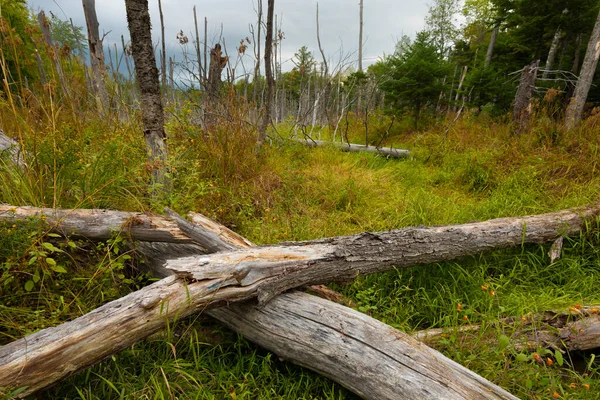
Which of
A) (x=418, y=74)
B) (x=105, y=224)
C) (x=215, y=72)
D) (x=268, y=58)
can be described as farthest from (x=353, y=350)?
(x=418, y=74)

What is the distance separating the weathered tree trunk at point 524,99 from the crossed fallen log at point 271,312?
4030 mm

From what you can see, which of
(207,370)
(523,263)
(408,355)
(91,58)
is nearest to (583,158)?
(523,263)

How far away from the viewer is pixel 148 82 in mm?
2316

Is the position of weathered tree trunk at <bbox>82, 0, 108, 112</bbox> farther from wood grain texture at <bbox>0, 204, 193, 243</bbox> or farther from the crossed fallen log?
the crossed fallen log

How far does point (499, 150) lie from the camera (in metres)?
4.43

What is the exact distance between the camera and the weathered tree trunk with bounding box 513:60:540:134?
4.82 m

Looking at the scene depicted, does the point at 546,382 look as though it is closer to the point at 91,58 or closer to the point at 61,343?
the point at 61,343

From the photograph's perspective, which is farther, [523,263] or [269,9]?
[269,9]

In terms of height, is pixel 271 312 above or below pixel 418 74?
below

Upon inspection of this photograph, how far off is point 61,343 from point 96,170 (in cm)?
139

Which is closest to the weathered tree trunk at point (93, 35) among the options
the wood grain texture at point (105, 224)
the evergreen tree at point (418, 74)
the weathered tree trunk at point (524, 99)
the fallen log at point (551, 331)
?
the wood grain texture at point (105, 224)

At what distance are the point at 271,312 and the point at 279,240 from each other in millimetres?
1084

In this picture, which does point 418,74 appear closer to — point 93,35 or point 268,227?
point 268,227

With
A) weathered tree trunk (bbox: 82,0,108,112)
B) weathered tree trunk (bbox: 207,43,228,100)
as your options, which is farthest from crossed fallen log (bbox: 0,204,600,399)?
weathered tree trunk (bbox: 82,0,108,112)
